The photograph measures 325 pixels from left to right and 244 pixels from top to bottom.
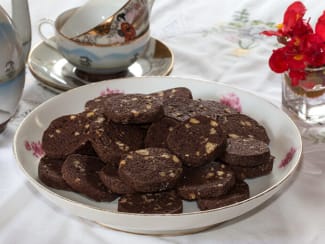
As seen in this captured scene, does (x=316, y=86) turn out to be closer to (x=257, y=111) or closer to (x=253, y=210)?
(x=257, y=111)

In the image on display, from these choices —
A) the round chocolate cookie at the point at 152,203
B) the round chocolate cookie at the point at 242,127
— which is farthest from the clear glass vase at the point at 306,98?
the round chocolate cookie at the point at 152,203

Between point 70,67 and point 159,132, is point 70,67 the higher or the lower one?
the lower one

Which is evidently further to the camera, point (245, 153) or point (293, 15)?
point (293, 15)

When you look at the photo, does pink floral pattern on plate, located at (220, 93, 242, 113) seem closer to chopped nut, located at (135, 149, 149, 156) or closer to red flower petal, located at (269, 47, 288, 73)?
red flower petal, located at (269, 47, 288, 73)

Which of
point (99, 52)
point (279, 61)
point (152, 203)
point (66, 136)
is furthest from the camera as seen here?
point (99, 52)

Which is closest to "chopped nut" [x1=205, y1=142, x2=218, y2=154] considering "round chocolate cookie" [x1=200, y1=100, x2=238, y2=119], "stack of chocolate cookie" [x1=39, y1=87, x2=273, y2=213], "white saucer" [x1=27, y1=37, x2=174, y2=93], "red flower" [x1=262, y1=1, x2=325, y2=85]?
"stack of chocolate cookie" [x1=39, y1=87, x2=273, y2=213]

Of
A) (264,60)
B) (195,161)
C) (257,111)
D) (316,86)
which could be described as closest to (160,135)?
(195,161)

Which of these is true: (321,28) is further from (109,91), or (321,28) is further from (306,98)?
(109,91)

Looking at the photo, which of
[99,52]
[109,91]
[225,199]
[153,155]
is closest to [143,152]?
[153,155]
